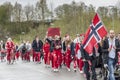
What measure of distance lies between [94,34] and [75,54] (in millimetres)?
5789

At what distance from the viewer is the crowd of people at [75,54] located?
48.1 feet

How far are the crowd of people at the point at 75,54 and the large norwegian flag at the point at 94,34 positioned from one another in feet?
0.49

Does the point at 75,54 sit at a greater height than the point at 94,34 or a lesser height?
lesser

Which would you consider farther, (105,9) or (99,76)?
(105,9)

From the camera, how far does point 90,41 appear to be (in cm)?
1563

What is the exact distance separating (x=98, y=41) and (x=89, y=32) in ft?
1.95

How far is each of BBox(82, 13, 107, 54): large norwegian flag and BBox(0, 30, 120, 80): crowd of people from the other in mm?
150

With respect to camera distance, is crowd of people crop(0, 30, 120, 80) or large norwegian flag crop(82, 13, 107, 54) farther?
large norwegian flag crop(82, 13, 107, 54)

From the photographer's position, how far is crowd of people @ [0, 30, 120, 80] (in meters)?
14.7

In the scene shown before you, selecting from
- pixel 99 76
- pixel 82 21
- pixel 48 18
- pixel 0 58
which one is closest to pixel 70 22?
pixel 82 21

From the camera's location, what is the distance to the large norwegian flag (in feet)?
49.8

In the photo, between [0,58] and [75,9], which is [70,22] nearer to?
[75,9]

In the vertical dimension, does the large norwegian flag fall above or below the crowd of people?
above

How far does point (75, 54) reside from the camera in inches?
832
